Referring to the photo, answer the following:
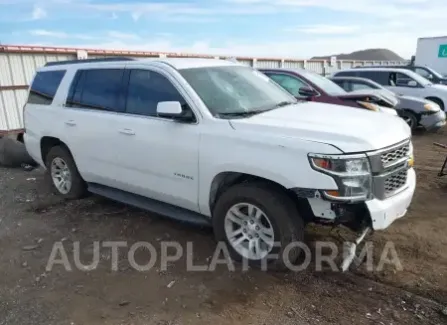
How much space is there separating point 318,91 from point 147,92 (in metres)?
5.05

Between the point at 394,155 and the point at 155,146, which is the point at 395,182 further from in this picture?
the point at 155,146

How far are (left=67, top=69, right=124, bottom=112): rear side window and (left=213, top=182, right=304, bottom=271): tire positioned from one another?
176 cm

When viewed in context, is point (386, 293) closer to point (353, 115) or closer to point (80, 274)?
point (353, 115)

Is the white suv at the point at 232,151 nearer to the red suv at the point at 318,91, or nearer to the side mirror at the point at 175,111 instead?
the side mirror at the point at 175,111

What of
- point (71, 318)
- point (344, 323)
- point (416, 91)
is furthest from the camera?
point (416, 91)

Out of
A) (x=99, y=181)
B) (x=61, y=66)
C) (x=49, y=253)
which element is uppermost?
(x=61, y=66)

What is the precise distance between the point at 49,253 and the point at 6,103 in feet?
23.0

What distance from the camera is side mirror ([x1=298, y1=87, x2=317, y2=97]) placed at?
804 centimetres

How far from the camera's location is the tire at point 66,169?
5441 millimetres

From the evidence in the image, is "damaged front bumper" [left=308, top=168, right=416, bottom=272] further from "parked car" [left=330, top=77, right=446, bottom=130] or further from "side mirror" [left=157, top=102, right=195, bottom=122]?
"parked car" [left=330, top=77, right=446, bottom=130]

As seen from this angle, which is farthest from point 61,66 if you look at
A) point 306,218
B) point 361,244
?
point 361,244

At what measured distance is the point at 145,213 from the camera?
5156 millimetres

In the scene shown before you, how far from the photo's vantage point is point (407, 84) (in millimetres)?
12383

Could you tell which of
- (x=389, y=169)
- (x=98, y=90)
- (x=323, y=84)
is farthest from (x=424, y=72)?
(x=98, y=90)
